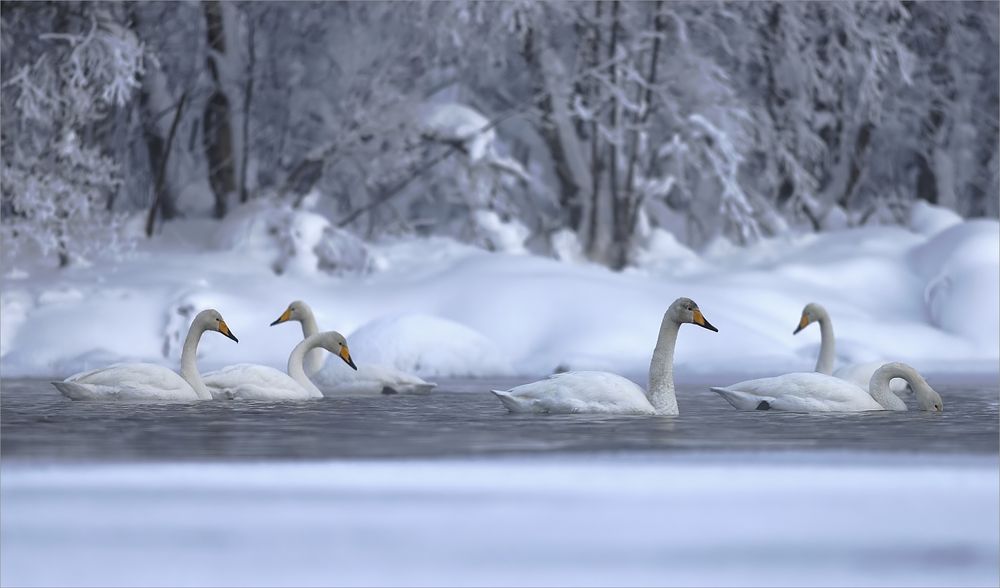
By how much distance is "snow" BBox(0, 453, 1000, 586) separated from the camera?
4988 millimetres

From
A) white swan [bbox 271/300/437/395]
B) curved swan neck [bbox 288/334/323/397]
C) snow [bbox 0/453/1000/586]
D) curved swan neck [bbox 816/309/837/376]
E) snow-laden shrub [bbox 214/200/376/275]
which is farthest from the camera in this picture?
snow-laden shrub [bbox 214/200/376/275]

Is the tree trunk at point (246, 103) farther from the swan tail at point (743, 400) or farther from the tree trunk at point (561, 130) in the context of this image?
the swan tail at point (743, 400)

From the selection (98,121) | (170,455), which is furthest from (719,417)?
(98,121)

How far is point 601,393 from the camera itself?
8266 mm

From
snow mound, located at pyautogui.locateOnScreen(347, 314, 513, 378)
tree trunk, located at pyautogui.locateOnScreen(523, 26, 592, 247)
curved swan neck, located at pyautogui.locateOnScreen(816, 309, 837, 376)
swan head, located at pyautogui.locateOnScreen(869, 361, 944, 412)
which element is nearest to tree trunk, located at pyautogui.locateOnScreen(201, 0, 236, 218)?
tree trunk, located at pyautogui.locateOnScreen(523, 26, 592, 247)

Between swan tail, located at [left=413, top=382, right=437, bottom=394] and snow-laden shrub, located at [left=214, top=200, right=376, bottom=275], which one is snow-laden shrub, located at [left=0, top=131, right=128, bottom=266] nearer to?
snow-laden shrub, located at [left=214, top=200, right=376, bottom=275]

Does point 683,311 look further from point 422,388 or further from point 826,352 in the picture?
point 826,352

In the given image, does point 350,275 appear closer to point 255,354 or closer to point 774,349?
point 255,354

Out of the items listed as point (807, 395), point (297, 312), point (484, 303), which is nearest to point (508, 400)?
point (807, 395)

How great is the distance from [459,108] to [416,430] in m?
11.9

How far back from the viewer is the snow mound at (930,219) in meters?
19.8

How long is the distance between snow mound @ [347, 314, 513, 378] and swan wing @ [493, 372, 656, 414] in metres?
4.69

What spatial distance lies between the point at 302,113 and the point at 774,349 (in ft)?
24.8

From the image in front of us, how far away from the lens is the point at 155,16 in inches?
714
